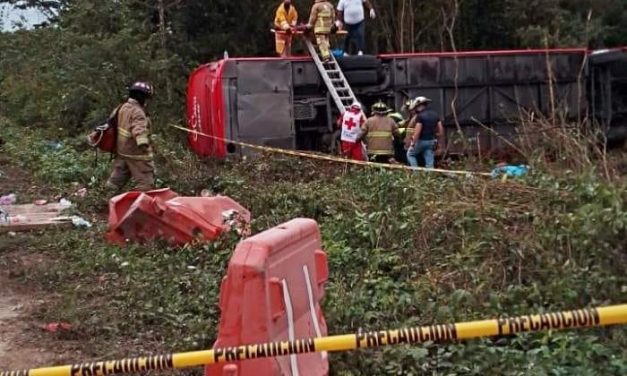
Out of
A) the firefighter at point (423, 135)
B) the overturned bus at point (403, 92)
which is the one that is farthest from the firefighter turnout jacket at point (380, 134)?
the overturned bus at point (403, 92)

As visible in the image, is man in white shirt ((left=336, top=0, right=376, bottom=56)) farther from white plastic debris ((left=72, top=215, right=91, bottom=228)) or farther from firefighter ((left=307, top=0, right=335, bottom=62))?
white plastic debris ((left=72, top=215, right=91, bottom=228))

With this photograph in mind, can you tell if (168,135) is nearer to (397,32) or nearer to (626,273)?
(397,32)

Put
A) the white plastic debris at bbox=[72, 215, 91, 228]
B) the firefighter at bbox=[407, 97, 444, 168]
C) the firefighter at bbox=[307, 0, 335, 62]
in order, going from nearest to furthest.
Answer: the white plastic debris at bbox=[72, 215, 91, 228]
the firefighter at bbox=[407, 97, 444, 168]
the firefighter at bbox=[307, 0, 335, 62]

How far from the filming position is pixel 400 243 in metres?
7.39

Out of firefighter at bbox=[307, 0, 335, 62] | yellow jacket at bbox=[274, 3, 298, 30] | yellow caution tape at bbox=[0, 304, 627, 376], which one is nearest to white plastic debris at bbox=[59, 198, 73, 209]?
firefighter at bbox=[307, 0, 335, 62]

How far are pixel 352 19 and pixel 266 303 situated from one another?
42.2ft

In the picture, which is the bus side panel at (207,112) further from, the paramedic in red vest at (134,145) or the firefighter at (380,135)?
the paramedic in red vest at (134,145)

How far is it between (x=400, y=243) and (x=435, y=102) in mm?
8712

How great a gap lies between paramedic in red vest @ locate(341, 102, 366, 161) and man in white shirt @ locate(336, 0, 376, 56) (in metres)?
2.66

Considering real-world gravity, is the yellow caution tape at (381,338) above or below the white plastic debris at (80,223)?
above

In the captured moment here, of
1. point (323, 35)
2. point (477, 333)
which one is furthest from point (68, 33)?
point (477, 333)

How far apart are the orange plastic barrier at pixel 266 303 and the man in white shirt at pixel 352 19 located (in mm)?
12153

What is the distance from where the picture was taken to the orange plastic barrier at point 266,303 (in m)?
4.03

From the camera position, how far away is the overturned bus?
1490 centimetres
